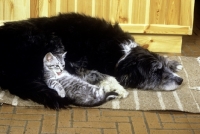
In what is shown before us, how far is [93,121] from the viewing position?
10.8ft

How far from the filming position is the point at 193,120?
3.38m

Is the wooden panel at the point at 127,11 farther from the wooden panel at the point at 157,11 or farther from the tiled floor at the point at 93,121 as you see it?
the tiled floor at the point at 93,121

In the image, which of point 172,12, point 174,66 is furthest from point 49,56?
point 172,12

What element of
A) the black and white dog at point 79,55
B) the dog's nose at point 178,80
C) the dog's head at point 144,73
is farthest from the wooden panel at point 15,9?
the dog's nose at point 178,80

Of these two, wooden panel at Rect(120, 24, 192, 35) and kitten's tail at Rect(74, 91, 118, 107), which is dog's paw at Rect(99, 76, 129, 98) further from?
wooden panel at Rect(120, 24, 192, 35)

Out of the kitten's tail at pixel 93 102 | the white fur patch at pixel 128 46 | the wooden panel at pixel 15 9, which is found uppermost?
the wooden panel at pixel 15 9

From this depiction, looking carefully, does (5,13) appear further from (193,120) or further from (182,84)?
(193,120)

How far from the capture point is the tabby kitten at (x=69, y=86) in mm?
3527

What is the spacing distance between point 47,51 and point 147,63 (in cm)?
91

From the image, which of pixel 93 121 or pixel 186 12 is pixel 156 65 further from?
pixel 186 12

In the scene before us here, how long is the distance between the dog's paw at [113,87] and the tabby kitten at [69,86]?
0.05 metres

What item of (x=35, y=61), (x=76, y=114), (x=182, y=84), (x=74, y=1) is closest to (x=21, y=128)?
(x=76, y=114)

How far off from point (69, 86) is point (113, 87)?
1.31 ft

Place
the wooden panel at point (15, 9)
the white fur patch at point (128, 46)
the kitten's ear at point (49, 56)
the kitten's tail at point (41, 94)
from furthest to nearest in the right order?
the wooden panel at point (15, 9), the white fur patch at point (128, 46), the kitten's ear at point (49, 56), the kitten's tail at point (41, 94)
